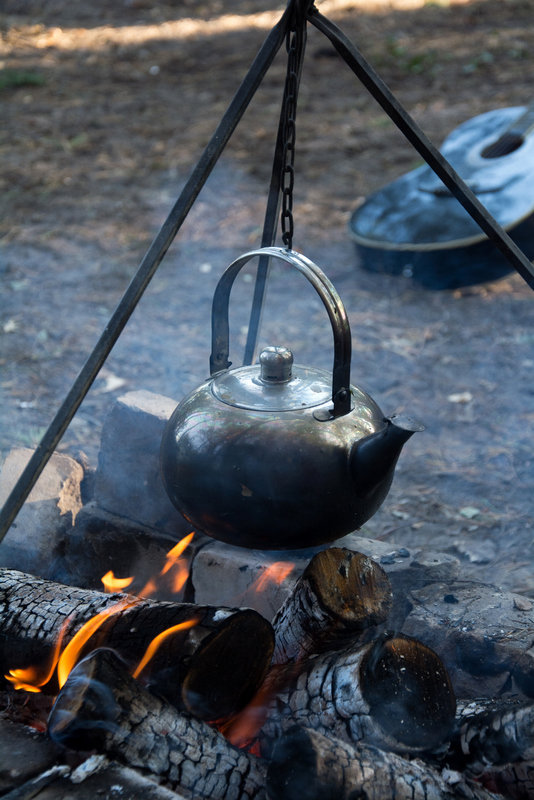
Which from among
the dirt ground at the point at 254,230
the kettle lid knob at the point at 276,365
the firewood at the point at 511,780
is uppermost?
the kettle lid knob at the point at 276,365

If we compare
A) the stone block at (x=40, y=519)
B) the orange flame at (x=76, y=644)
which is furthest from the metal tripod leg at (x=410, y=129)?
the stone block at (x=40, y=519)

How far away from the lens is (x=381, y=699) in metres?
1.69

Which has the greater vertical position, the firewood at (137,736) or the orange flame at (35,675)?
the firewood at (137,736)

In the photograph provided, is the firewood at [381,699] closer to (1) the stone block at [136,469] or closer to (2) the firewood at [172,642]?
(2) the firewood at [172,642]

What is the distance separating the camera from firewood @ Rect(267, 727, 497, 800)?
1.43 metres

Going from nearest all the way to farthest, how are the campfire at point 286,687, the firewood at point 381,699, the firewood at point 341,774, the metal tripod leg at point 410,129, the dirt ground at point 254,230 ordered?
the firewood at point 341,774 → the campfire at point 286,687 → the firewood at point 381,699 → the metal tripod leg at point 410,129 → the dirt ground at point 254,230

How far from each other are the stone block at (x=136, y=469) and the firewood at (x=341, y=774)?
1068 mm

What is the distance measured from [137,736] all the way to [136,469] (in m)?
1.10

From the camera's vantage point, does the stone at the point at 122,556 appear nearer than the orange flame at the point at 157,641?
No

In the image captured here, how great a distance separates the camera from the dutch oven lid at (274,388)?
1.82 m

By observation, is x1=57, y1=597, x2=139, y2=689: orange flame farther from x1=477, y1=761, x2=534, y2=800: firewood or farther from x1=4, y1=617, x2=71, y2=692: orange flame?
x1=477, y1=761, x2=534, y2=800: firewood

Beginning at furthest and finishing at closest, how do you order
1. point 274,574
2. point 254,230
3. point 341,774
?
point 254,230
point 274,574
point 341,774

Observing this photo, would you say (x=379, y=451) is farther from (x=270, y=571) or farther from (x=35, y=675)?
(x=35, y=675)

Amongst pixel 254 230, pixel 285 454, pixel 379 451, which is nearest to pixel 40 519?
pixel 285 454
